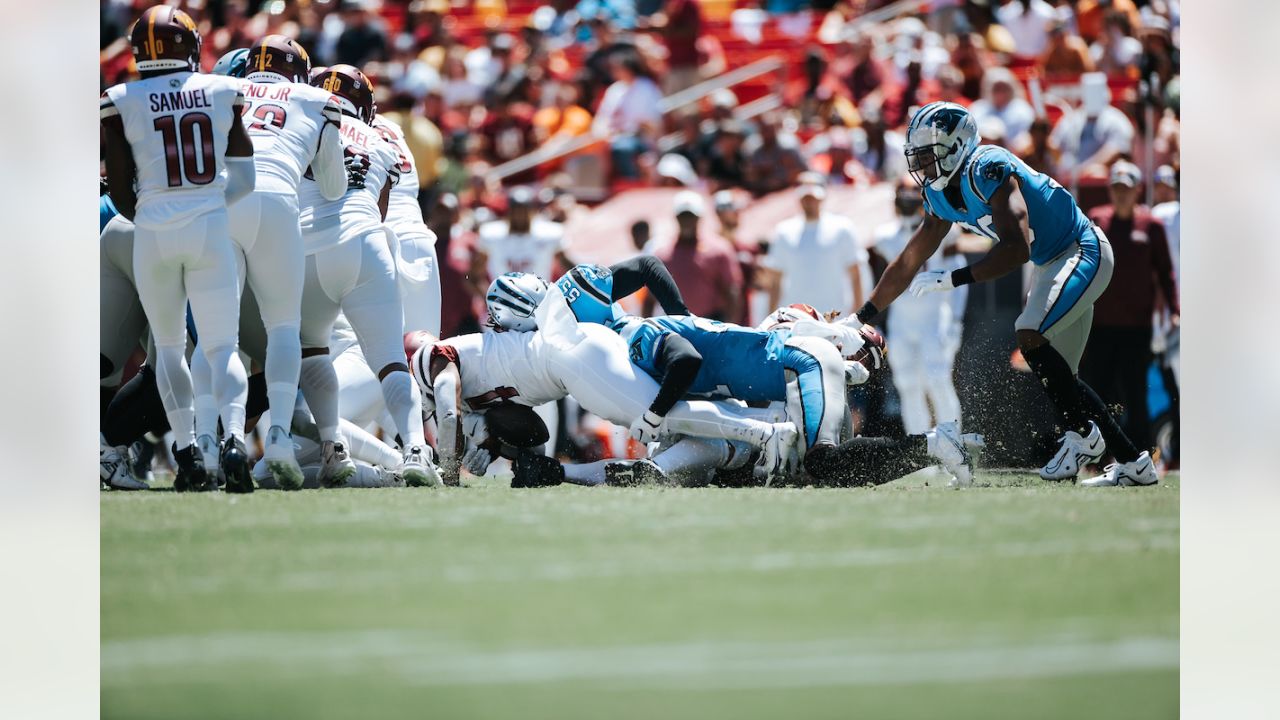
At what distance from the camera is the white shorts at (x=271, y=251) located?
5.88 m

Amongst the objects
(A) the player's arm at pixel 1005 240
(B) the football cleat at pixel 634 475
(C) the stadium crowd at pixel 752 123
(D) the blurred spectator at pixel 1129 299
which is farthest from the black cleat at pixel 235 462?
(D) the blurred spectator at pixel 1129 299

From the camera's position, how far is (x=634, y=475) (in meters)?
6.05

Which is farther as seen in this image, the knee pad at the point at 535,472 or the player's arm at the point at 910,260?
the player's arm at the point at 910,260

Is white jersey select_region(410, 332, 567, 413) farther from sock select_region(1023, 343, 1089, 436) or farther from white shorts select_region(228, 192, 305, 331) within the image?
sock select_region(1023, 343, 1089, 436)

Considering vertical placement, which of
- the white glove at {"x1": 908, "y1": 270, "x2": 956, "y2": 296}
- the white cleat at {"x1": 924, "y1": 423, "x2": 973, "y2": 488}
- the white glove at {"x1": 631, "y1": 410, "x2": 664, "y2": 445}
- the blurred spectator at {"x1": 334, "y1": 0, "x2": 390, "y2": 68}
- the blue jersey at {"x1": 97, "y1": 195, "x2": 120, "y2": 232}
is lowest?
the white cleat at {"x1": 924, "y1": 423, "x2": 973, "y2": 488}

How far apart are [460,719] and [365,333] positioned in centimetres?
305

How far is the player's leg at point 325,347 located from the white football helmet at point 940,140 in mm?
2313

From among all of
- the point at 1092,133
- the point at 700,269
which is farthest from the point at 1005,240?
the point at 1092,133

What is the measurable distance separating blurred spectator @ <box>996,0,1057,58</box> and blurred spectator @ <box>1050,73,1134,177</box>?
1332 mm

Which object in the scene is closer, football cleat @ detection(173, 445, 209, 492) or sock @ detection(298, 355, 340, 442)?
football cleat @ detection(173, 445, 209, 492)

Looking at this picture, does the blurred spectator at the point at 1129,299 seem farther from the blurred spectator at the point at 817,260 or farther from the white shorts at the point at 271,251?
the white shorts at the point at 271,251

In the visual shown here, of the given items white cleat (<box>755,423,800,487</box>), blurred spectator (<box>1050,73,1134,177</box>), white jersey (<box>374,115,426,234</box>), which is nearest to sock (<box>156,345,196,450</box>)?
white jersey (<box>374,115,426,234</box>)

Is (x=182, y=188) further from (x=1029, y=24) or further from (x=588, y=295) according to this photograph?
(x=1029, y=24)

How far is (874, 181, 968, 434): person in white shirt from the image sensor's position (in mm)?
8531
